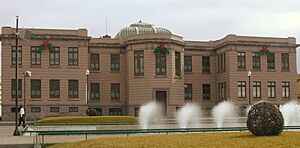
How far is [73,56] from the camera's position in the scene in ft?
179

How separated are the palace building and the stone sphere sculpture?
34.0m

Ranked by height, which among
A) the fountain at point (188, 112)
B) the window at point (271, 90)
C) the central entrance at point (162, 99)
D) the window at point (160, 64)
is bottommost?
the fountain at point (188, 112)

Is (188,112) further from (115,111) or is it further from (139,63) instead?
(115,111)

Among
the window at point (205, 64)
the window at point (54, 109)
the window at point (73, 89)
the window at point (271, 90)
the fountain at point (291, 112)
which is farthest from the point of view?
the window at point (205, 64)

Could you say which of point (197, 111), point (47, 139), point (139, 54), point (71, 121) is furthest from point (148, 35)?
point (47, 139)

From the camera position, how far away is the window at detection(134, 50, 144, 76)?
55500 mm

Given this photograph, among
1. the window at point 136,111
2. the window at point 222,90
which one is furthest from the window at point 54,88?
the window at point 222,90

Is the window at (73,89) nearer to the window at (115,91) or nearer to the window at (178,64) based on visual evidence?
the window at (115,91)

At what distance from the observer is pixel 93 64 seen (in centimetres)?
5834

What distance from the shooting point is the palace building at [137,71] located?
53688 mm

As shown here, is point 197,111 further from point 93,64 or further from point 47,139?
point 47,139

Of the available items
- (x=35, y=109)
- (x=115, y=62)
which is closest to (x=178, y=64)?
(x=115, y=62)

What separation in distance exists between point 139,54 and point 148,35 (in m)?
2.34

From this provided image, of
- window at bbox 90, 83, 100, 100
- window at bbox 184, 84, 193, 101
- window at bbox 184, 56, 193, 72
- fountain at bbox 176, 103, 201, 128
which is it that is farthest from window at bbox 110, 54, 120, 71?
fountain at bbox 176, 103, 201, 128
